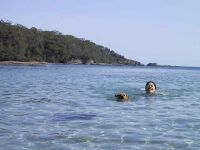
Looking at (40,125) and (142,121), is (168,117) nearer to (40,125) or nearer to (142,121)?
(142,121)

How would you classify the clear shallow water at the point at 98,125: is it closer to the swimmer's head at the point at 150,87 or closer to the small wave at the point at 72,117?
the small wave at the point at 72,117

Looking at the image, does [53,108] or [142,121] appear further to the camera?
[53,108]

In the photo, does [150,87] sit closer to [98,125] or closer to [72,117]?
[72,117]

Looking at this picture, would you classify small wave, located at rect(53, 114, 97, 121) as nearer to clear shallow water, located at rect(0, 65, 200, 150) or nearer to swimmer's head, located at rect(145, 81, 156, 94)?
clear shallow water, located at rect(0, 65, 200, 150)

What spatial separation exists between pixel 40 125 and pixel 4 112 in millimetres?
3745

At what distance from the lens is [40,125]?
16.4 meters

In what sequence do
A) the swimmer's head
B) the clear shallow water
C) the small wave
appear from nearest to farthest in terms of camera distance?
the clear shallow water < the small wave < the swimmer's head

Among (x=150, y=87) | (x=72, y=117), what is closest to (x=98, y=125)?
(x=72, y=117)

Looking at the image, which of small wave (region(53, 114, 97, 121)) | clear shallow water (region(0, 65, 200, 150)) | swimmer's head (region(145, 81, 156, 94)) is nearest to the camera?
clear shallow water (region(0, 65, 200, 150))

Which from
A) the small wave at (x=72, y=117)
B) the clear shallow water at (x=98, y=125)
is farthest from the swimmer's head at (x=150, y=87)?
the small wave at (x=72, y=117)

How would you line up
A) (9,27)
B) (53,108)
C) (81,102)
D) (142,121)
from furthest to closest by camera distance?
(9,27), (81,102), (53,108), (142,121)

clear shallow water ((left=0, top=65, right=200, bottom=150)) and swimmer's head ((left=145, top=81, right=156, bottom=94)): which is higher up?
swimmer's head ((left=145, top=81, right=156, bottom=94))

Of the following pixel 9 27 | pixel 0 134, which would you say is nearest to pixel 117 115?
pixel 0 134

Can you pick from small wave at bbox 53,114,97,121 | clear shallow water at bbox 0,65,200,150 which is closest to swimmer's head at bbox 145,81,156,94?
clear shallow water at bbox 0,65,200,150
